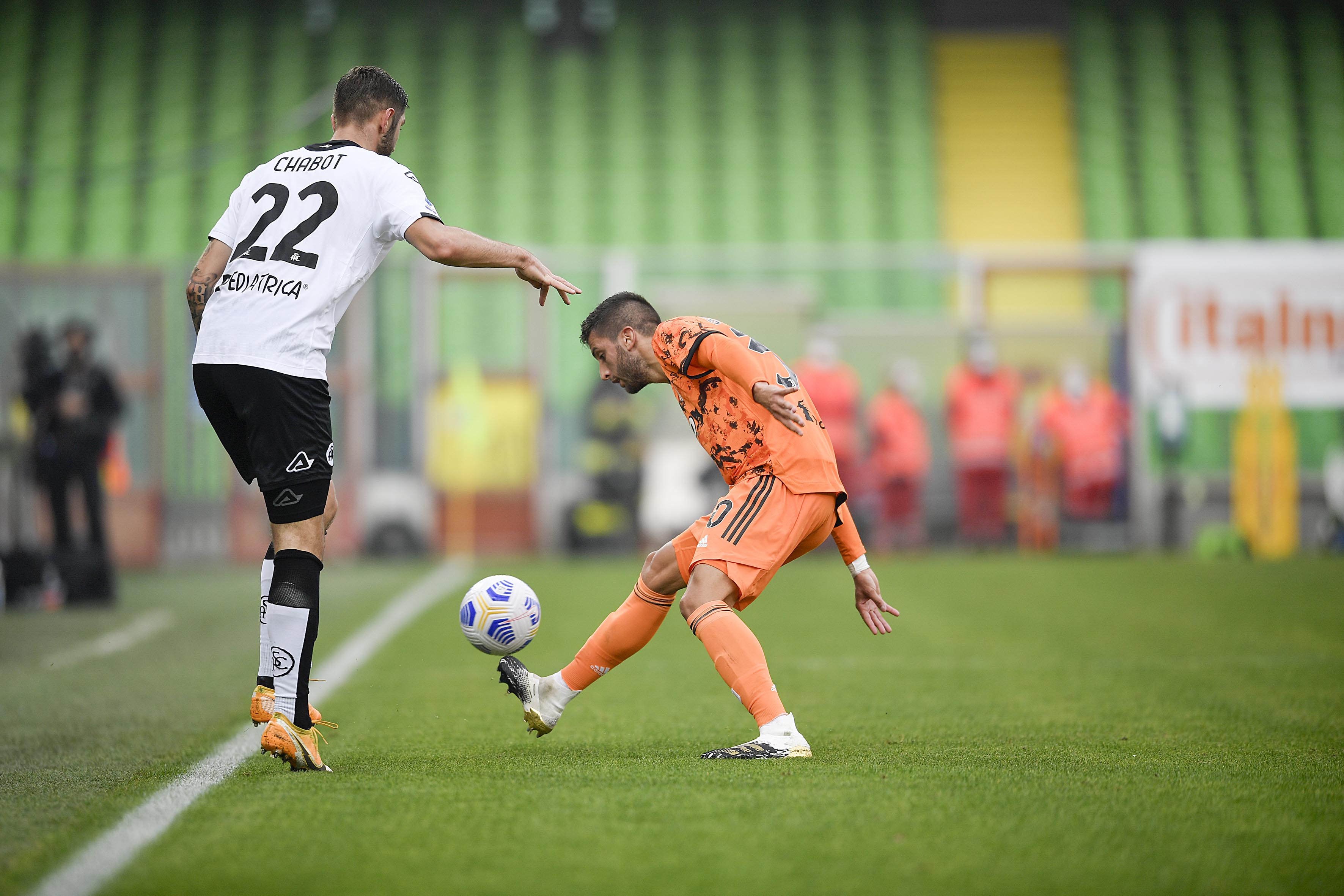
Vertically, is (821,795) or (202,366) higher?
(202,366)

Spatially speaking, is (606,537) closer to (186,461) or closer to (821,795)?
(186,461)

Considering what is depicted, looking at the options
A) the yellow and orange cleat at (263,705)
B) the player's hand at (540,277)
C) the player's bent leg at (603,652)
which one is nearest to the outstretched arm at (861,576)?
the player's bent leg at (603,652)

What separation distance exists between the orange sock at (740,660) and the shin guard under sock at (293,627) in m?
1.10

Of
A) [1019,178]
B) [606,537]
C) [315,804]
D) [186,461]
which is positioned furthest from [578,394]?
[315,804]

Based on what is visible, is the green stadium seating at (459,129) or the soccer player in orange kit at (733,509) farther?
the green stadium seating at (459,129)

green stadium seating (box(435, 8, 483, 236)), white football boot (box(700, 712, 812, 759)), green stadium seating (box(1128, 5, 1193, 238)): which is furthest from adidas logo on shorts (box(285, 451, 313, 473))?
green stadium seating (box(1128, 5, 1193, 238))

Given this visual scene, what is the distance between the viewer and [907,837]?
312 cm

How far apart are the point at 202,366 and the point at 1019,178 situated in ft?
60.5

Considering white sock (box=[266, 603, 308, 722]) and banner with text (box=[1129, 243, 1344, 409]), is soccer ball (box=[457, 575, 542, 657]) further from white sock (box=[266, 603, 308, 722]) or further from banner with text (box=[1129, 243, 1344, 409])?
banner with text (box=[1129, 243, 1344, 409])

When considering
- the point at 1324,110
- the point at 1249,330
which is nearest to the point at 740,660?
the point at 1249,330

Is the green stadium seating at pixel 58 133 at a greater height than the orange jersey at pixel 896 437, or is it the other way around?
the green stadium seating at pixel 58 133

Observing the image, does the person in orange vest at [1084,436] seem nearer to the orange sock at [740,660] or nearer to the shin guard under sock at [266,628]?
the orange sock at [740,660]

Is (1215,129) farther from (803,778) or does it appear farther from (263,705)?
(263,705)

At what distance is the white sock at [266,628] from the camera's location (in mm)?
4129
